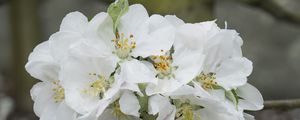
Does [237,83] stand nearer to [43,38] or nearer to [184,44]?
[184,44]

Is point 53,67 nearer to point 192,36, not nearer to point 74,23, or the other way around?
point 74,23

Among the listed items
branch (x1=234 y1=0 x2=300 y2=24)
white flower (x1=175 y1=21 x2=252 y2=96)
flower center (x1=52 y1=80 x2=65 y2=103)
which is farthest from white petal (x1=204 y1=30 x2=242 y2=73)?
branch (x1=234 y1=0 x2=300 y2=24)

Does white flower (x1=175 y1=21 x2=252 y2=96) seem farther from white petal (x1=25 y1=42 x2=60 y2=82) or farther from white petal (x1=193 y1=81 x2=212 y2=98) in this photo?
white petal (x1=25 y1=42 x2=60 y2=82)

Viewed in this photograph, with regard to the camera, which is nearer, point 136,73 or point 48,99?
point 136,73

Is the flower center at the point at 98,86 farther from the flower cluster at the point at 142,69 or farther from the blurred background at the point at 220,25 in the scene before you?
the blurred background at the point at 220,25

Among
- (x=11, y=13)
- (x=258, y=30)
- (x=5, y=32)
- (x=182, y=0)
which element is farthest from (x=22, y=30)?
(x=182, y=0)

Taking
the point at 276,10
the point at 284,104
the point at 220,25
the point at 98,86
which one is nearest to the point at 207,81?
the point at 98,86

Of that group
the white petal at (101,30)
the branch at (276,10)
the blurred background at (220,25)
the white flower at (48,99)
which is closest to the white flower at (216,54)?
the white petal at (101,30)
